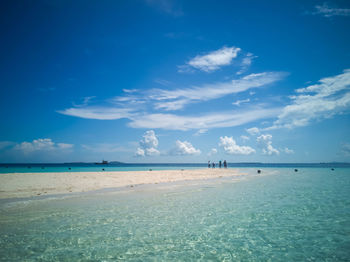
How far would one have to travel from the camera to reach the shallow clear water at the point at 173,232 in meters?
7.26

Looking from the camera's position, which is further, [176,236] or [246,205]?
[246,205]

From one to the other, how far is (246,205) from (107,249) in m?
10.8

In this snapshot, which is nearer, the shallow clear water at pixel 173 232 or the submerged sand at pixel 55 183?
the shallow clear water at pixel 173 232

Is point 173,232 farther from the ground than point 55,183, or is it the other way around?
point 55,183

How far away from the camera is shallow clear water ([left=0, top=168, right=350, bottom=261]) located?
7.26 meters

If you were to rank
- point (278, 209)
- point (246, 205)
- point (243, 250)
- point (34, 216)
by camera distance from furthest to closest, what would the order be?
point (246, 205)
point (278, 209)
point (34, 216)
point (243, 250)

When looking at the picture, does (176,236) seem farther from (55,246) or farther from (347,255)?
(347,255)

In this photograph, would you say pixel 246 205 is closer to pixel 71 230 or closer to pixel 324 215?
pixel 324 215

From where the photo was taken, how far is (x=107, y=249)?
7676 mm

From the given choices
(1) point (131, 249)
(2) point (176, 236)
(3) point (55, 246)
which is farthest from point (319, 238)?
(3) point (55, 246)

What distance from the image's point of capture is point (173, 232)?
9516mm

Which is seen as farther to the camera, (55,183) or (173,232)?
(55,183)

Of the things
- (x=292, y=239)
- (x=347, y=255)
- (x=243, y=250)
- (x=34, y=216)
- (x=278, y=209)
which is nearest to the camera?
(x=347, y=255)

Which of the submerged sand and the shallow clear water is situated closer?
the shallow clear water
